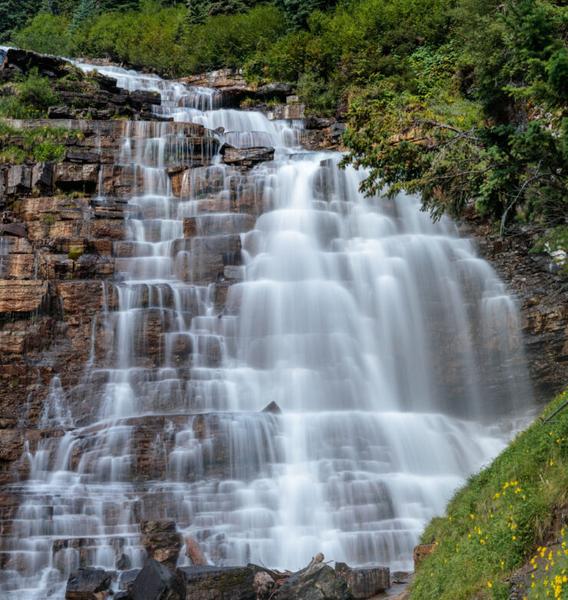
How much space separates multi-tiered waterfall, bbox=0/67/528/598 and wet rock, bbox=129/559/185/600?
1.74m

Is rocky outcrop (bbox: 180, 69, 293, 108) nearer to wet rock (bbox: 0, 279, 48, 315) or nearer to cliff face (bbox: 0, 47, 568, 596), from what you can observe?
cliff face (bbox: 0, 47, 568, 596)

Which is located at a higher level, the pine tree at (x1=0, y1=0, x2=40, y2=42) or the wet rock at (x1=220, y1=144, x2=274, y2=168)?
the pine tree at (x1=0, y1=0, x2=40, y2=42)

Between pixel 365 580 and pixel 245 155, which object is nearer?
pixel 365 580

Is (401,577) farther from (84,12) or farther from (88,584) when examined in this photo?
(84,12)

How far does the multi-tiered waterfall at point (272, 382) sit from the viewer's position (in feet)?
46.5

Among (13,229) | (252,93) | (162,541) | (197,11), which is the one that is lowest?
(162,541)

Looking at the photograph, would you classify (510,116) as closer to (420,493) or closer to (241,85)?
(420,493)

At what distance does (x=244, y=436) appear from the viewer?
1591 cm

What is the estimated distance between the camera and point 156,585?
36.3 feet

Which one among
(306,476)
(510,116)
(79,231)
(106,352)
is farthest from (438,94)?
(306,476)

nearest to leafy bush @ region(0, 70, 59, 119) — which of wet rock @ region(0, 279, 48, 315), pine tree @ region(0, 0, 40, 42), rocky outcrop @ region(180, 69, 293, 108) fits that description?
rocky outcrop @ region(180, 69, 293, 108)

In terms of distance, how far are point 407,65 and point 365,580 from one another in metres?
32.3

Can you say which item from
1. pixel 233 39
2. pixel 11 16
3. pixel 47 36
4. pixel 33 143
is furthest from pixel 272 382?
pixel 11 16

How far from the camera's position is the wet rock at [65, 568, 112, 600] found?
39.4ft
